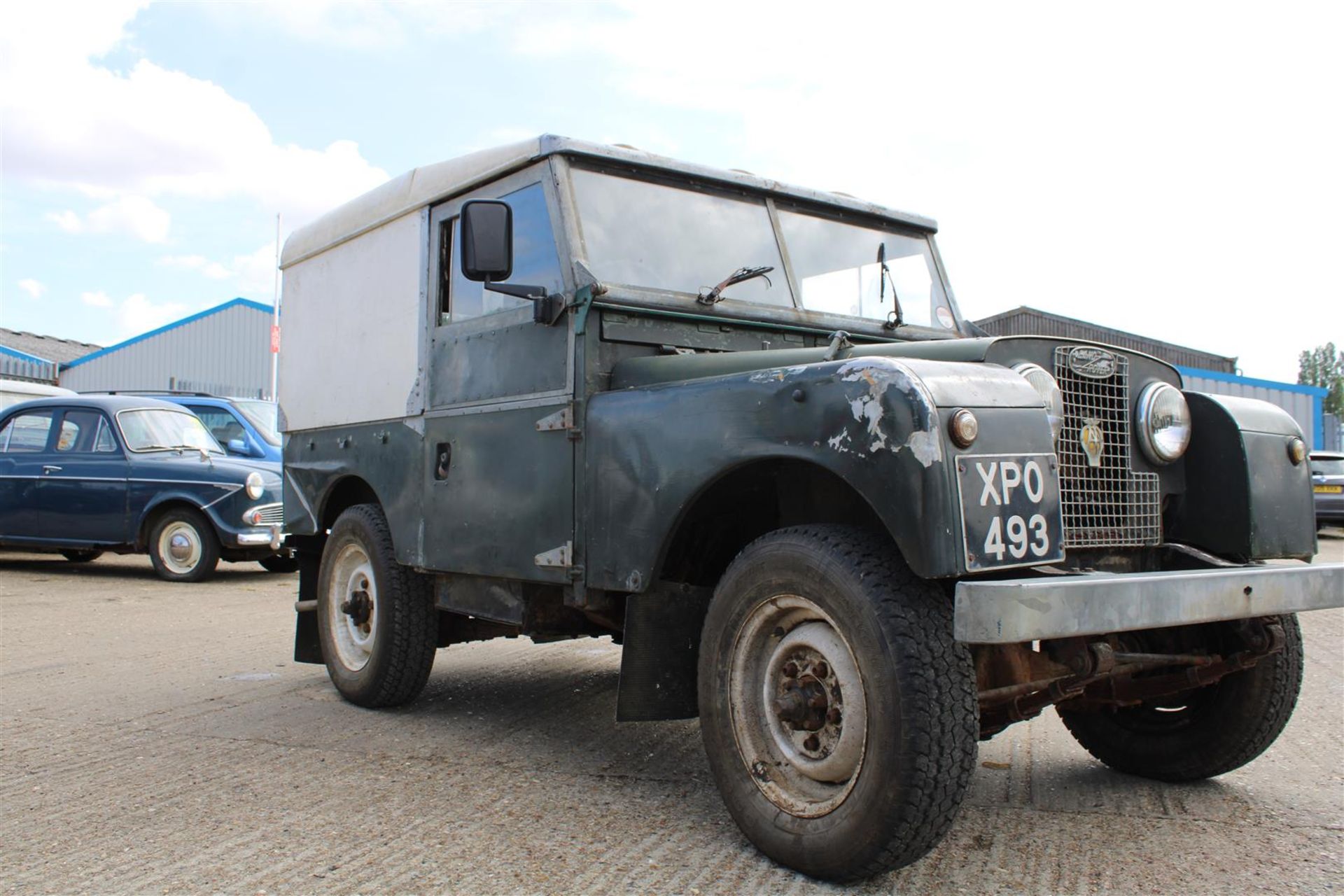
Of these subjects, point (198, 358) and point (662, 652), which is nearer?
point (662, 652)

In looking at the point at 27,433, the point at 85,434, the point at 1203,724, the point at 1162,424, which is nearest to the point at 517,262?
the point at 1162,424

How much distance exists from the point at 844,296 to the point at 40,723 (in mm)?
3891

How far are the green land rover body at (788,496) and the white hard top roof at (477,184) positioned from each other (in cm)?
2

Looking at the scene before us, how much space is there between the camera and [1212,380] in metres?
29.6

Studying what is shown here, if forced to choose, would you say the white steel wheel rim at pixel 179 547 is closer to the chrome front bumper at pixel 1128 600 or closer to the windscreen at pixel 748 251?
the windscreen at pixel 748 251

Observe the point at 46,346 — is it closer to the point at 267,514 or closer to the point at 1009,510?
the point at 267,514

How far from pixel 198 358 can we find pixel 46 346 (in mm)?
10082

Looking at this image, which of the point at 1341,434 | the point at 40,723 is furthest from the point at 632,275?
the point at 1341,434

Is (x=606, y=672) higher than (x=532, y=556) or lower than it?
lower

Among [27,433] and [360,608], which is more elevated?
[27,433]

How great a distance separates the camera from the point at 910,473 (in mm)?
2836

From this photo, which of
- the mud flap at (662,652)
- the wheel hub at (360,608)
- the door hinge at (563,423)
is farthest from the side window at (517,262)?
the wheel hub at (360,608)

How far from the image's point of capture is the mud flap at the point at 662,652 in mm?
3713

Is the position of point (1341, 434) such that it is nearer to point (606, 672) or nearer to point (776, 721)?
point (606, 672)
